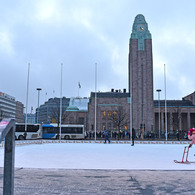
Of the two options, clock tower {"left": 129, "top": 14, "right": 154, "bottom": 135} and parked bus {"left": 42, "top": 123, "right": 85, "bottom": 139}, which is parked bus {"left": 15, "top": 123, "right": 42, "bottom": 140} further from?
clock tower {"left": 129, "top": 14, "right": 154, "bottom": 135}

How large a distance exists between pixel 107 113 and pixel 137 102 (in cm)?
1091

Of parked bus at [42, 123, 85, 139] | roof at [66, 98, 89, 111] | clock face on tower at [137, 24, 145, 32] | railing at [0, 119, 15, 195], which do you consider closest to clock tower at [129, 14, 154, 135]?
clock face on tower at [137, 24, 145, 32]

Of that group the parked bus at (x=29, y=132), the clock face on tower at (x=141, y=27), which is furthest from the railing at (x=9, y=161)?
the clock face on tower at (x=141, y=27)

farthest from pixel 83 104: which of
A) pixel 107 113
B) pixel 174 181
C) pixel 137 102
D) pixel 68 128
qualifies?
pixel 174 181

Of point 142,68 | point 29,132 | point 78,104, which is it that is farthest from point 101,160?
point 78,104

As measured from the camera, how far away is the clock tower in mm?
78625

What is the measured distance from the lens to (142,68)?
7912cm

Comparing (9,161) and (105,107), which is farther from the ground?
(105,107)

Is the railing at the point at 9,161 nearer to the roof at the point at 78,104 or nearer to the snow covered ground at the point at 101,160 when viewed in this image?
the snow covered ground at the point at 101,160

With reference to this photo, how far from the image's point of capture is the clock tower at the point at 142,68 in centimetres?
7862

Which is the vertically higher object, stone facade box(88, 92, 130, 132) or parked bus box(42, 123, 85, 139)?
stone facade box(88, 92, 130, 132)

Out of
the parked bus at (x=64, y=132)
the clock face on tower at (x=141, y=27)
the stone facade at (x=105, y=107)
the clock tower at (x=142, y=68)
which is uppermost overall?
the clock face on tower at (x=141, y=27)

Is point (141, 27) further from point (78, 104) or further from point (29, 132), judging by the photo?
point (29, 132)

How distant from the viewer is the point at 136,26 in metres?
79.4
